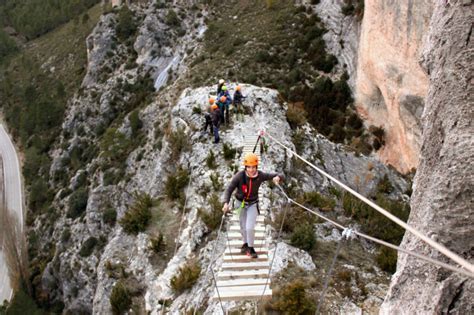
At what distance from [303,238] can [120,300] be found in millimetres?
6439

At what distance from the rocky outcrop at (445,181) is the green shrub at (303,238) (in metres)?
5.12

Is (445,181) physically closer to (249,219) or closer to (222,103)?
(249,219)

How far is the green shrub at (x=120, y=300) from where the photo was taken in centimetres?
1230

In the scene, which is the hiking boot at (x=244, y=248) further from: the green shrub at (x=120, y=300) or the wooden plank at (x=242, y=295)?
the green shrub at (x=120, y=300)

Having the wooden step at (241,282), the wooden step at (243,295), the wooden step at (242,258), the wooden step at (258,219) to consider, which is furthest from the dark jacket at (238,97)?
the wooden step at (243,295)

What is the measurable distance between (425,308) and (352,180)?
1466 centimetres

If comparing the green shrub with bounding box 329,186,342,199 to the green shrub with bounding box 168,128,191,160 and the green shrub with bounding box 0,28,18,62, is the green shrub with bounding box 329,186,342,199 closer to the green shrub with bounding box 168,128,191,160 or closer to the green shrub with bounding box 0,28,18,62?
the green shrub with bounding box 168,128,191,160

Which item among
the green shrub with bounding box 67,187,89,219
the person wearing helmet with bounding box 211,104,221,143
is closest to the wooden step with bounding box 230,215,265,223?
the person wearing helmet with bounding box 211,104,221,143

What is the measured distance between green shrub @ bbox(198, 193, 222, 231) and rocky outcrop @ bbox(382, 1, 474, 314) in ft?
24.3

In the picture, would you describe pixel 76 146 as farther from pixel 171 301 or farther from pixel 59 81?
pixel 171 301

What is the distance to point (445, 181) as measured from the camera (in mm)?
4582

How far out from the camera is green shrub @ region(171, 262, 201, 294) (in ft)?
33.9

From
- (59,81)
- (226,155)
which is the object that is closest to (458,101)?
(226,155)

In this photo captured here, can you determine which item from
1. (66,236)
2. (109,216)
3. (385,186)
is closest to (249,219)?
(385,186)
